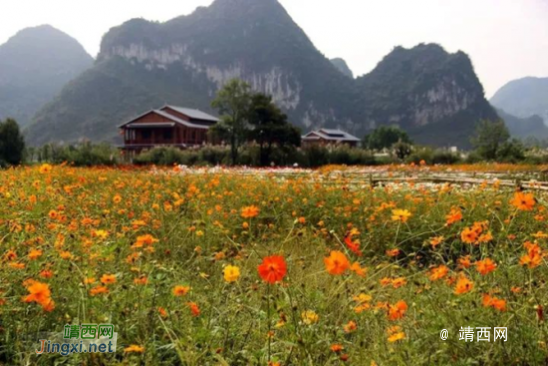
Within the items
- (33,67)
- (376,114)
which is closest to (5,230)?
(376,114)

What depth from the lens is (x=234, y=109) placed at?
23.0 m

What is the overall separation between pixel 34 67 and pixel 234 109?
13431cm

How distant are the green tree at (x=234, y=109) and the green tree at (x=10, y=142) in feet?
33.3

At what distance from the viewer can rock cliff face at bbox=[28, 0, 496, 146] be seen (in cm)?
10881

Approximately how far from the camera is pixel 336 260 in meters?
1.30

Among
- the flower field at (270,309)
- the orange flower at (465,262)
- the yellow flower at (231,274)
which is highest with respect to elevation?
the yellow flower at (231,274)

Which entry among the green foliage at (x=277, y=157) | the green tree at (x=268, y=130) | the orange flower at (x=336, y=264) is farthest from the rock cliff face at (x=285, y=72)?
the orange flower at (x=336, y=264)

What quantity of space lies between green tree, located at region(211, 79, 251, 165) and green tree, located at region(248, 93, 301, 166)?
3.26 ft

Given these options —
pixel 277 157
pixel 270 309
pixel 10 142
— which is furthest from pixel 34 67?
pixel 270 309

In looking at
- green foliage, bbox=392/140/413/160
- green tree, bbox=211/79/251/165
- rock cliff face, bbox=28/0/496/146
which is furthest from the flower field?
rock cliff face, bbox=28/0/496/146

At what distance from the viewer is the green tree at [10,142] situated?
22500 millimetres

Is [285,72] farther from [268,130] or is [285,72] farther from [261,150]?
[261,150]

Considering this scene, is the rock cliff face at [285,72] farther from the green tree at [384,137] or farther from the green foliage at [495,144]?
the green foliage at [495,144]

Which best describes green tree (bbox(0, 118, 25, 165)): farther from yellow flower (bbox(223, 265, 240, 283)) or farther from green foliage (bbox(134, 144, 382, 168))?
yellow flower (bbox(223, 265, 240, 283))
